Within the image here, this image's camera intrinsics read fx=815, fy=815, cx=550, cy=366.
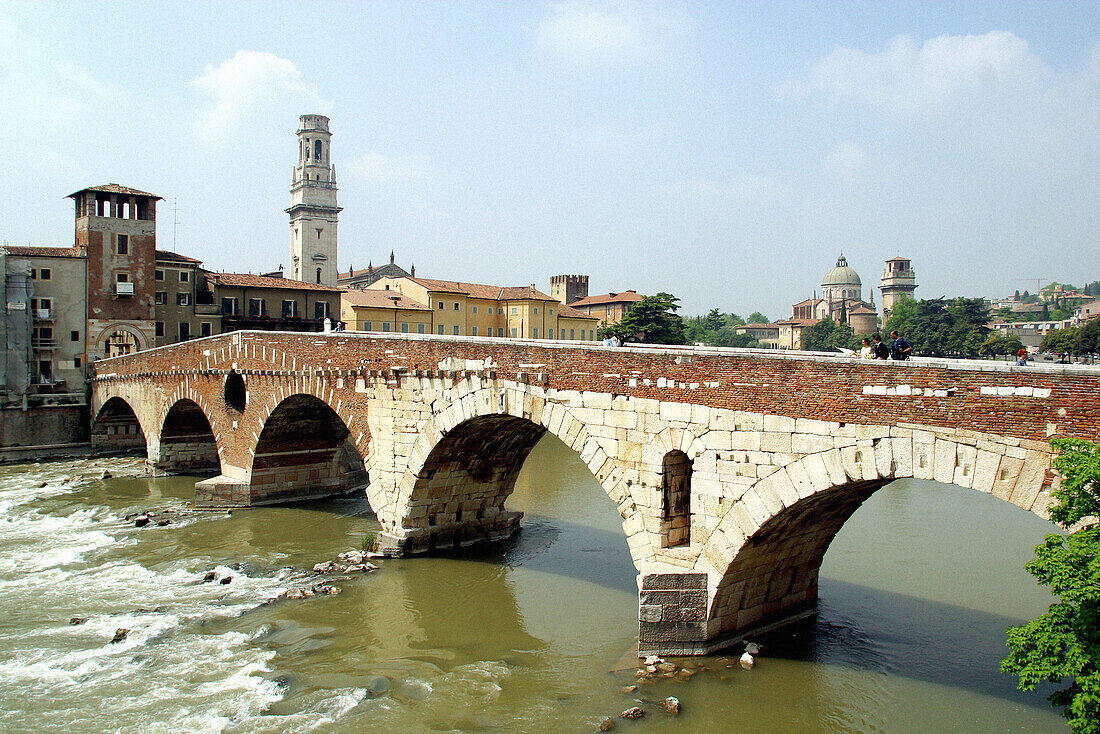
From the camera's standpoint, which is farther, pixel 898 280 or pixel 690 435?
pixel 898 280

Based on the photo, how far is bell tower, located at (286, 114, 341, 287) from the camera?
6462 cm

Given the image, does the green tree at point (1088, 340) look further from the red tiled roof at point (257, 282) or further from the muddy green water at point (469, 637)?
the red tiled roof at point (257, 282)

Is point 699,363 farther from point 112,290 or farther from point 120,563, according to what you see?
point 112,290

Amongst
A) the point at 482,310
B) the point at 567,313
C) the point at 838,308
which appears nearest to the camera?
the point at 482,310

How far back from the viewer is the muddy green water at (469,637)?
10.5 meters

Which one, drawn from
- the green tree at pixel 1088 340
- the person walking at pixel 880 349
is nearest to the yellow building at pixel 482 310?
the green tree at pixel 1088 340

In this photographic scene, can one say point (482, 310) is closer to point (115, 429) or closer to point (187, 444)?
point (115, 429)

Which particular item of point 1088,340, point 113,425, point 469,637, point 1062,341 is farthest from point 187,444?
point 1062,341

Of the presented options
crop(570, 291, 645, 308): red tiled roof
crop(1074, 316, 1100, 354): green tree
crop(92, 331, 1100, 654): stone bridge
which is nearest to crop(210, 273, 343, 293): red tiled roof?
crop(92, 331, 1100, 654): stone bridge

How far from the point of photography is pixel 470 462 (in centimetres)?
1759

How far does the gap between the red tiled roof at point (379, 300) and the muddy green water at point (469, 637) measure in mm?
26763

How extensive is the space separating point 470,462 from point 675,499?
21.5 feet

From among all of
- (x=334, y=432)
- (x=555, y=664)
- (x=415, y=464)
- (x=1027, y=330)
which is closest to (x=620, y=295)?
(x=1027, y=330)

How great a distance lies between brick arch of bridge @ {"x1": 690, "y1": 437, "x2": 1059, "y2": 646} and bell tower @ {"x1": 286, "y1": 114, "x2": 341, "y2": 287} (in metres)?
57.1
